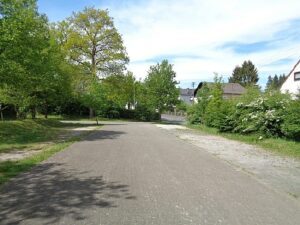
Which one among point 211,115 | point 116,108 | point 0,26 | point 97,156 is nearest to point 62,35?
point 116,108

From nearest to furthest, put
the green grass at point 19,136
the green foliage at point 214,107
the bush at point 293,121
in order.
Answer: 1. the green grass at point 19,136
2. the bush at point 293,121
3. the green foliage at point 214,107

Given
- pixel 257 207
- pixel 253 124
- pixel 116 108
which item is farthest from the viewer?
pixel 116 108

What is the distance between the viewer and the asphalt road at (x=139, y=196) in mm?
5449

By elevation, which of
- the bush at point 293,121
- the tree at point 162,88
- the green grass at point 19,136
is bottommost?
the green grass at point 19,136

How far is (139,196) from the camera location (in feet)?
22.0

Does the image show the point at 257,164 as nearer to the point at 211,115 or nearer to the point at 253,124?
the point at 253,124

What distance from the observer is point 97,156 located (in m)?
12.0

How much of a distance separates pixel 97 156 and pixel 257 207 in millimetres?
Result: 6837

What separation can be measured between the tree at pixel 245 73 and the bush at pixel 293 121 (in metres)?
81.6

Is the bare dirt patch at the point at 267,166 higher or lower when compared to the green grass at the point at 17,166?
lower

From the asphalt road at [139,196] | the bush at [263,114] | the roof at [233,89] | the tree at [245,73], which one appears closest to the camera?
the asphalt road at [139,196]

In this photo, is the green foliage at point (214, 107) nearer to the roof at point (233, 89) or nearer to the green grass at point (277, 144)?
the green grass at point (277, 144)

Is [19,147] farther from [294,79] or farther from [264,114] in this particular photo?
[294,79]

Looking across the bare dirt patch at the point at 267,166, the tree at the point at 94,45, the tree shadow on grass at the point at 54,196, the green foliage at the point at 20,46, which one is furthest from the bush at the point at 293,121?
the tree at the point at 94,45
